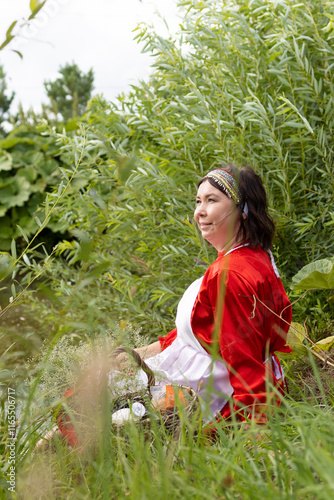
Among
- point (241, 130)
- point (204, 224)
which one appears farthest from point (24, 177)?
point (204, 224)

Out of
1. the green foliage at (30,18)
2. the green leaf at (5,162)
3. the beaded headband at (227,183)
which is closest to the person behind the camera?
the green foliage at (30,18)

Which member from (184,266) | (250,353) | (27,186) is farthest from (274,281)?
(27,186)

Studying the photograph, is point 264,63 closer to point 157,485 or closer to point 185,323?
point 185,323

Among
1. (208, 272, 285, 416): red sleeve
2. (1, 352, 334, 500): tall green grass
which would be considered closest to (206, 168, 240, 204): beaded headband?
(208, 272, 285, 416): red sleeve

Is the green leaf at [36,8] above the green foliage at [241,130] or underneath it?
above

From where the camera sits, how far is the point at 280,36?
2.36 meters

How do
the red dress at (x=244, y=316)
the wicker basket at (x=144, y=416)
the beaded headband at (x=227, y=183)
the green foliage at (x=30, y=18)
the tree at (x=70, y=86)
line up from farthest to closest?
the tree at (x=70, y=86)
the beaded headband at (x=227, y=183)
the red dress at (x=244, y=316)
the wicker basket at (x=144, y=416)
the green foliage at (x=30, y=18)

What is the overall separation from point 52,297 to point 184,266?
2108 mm

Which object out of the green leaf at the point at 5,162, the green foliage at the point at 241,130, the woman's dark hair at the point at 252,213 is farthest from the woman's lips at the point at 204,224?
the green leaf at the point at 5,162

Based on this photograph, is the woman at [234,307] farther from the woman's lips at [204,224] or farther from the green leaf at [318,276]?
the green leaf at [318,276]

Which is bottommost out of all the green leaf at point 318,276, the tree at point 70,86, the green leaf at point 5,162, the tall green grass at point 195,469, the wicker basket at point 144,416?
the green leaf at point 318,276

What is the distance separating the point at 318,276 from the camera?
77.1 inches

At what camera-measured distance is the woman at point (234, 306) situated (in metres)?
1.70

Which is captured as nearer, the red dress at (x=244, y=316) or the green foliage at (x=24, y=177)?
the red dress at (x=244, y=316)
